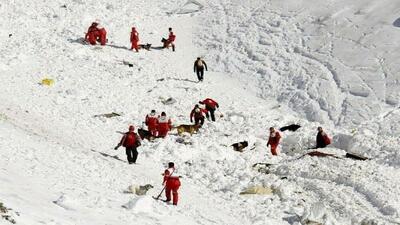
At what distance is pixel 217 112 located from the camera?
23453 millimetres

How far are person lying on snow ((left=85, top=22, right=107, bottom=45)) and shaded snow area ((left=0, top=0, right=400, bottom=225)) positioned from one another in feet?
1.65

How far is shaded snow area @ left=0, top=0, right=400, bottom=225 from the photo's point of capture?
48.2 ft

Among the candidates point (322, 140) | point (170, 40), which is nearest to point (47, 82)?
point (170, 40)

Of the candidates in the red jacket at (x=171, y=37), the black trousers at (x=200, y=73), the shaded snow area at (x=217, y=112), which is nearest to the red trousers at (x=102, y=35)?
the shaded snow area at (x=217, y=112)

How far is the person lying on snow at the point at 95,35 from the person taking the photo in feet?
94.1

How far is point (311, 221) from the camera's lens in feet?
48.4

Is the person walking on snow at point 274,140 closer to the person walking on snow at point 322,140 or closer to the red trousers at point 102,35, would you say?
the person walking on snow at point 322,140

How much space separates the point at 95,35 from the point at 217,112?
8.71 meters

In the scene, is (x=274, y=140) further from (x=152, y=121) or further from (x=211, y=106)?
(x=152, y=121)

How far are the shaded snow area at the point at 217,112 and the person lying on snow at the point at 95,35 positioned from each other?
1.65 ft

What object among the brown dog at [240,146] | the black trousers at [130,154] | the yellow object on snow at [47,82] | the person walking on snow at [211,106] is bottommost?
the brown dog at [240,146]

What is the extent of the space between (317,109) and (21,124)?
1178 cm

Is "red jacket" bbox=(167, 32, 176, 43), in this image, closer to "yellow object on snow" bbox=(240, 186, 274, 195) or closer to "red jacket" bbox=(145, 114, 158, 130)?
"red jacket" bbox=(145, 114, 158, 130)

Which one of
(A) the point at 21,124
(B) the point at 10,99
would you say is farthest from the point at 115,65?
(A) the point at 21,124
